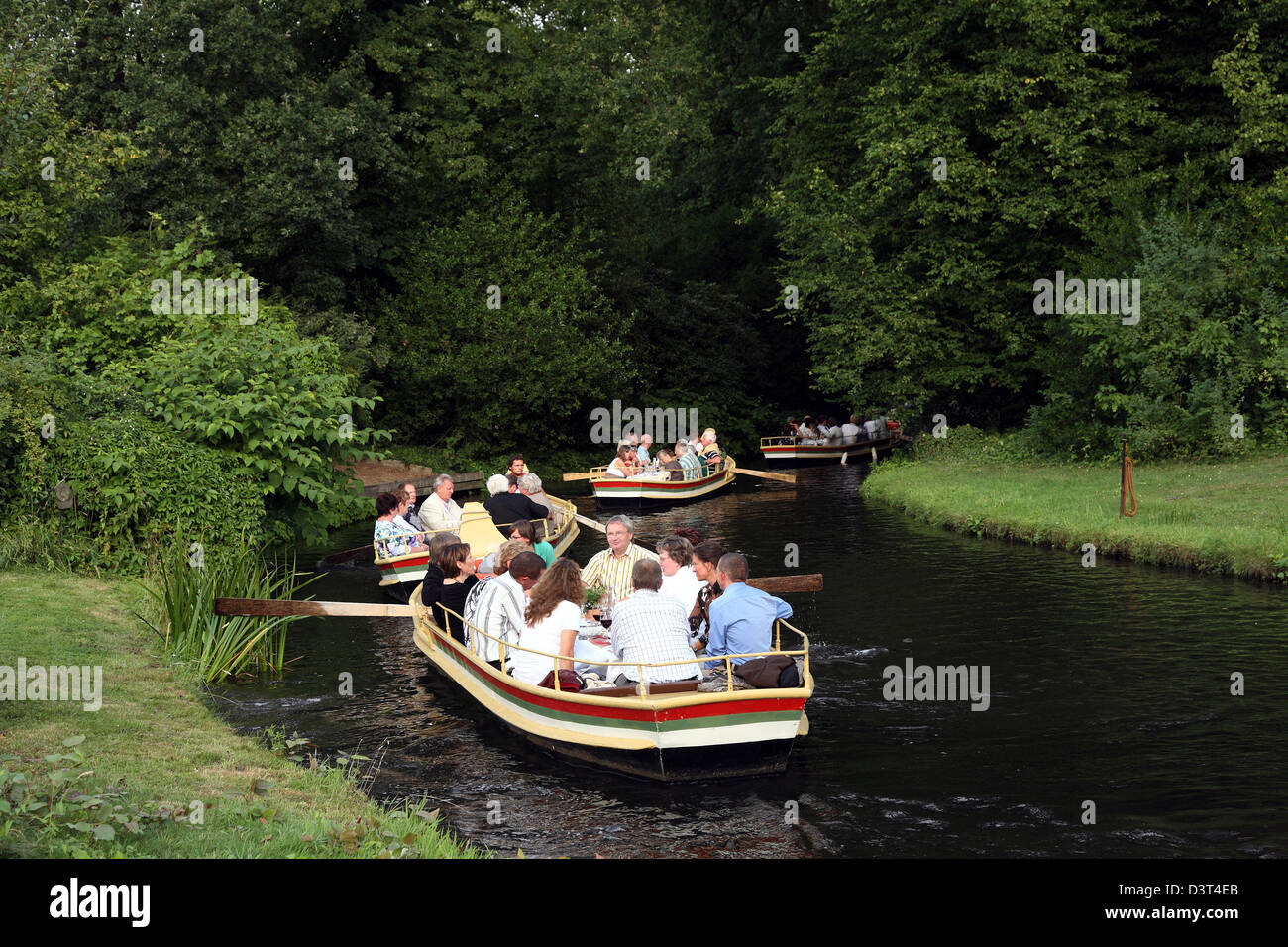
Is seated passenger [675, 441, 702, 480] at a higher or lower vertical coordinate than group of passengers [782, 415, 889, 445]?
lower

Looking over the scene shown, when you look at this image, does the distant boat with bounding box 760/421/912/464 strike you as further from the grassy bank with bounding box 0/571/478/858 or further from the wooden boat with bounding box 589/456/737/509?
the grassy bank with bounding box 0/571/478/858

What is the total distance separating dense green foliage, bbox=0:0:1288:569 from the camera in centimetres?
2370

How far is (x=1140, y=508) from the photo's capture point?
22.7 metres

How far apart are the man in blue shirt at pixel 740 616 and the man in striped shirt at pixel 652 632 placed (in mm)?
390

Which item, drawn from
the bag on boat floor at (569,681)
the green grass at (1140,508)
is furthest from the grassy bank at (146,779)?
the green grass at (1140,508)

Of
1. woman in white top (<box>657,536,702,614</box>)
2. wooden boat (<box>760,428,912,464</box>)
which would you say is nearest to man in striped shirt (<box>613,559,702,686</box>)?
woman in white top (<box>657,536,702,614</box>)

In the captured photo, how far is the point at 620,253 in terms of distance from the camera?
5012 cm

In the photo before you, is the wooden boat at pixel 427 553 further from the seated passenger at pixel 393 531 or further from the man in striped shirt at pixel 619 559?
the man in striped shirt at pixel 619 559

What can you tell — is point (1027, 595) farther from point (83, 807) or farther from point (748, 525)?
point (83, 807)

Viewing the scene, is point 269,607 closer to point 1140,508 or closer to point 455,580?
point 455,580

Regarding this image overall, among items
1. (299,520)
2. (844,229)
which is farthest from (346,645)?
(844,229)

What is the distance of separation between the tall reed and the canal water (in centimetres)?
53

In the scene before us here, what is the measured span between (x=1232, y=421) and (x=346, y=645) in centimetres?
2059

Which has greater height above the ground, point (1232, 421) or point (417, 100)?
point (417, 100)
